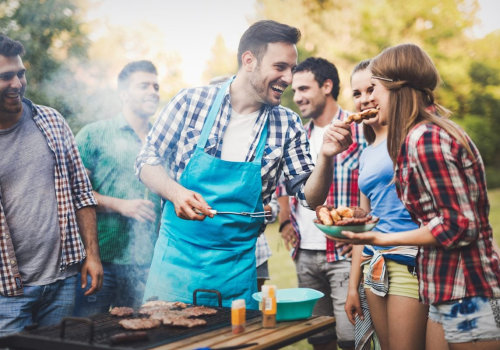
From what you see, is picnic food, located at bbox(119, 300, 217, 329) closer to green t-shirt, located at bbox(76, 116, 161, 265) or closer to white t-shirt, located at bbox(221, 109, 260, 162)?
white t-shirt, located at bbox(221, 109, 260, 162)

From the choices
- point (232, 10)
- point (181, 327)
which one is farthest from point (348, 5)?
point (181, 327)

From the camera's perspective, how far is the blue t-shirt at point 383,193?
293 cm

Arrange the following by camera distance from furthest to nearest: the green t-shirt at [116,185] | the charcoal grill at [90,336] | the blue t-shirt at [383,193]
A: 1. the green t-shirt at [116,185]
2. the blue t-shirt at [383,193]
3. the charcoal grill at [90,336]

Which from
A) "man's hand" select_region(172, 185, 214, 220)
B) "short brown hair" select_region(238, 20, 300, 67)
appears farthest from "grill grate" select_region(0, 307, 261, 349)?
"short brown hair" select_region(238, 20, 300, 67)

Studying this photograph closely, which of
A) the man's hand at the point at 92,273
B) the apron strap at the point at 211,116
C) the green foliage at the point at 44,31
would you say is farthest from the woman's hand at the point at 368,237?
the green foliage at the point at 44,31

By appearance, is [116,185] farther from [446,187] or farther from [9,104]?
[446,187]

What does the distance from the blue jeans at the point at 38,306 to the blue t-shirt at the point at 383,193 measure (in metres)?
1.91

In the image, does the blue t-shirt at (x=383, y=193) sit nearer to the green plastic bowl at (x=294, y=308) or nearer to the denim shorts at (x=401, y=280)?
the denim shorts at (x=401, y=280)

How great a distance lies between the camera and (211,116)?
9.96ft

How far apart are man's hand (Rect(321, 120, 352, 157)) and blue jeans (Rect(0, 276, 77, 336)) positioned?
1.74 metres

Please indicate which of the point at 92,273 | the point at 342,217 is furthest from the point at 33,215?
the point at 342,217

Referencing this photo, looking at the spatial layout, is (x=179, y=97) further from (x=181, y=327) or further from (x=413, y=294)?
(x=413, y=294)

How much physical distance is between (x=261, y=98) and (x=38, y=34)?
4.03 metres

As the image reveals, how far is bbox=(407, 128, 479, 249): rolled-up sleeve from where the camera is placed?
6.70 feet
